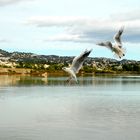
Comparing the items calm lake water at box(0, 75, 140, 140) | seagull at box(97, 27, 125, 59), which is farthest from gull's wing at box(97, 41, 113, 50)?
calm lake water at box(0, 75, 140, 140)

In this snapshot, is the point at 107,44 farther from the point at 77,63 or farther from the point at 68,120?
the point at 68,120

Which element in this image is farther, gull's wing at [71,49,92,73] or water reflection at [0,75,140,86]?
water reflection at [0,75,140,86]

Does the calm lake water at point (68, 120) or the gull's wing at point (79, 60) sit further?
the calm lake water at point (68, 120)

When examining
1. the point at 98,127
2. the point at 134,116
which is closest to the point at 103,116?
the point at 134,116

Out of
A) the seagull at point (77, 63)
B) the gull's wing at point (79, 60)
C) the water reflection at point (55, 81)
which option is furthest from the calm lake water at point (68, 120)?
the water reflection at point (55, 81)

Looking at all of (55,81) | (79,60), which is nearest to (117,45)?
(79,60)

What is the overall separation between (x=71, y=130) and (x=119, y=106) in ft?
48.5

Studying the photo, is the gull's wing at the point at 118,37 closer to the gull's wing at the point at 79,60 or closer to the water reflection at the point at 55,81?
the gull's wing at the point at 79,60

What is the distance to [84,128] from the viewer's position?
91.8 ft

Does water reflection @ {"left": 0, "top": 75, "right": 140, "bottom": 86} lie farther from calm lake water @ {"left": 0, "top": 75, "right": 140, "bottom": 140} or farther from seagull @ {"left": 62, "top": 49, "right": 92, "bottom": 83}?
seagull @ {"left": 62, "top": 49, "right": 92, "bottom": 83}

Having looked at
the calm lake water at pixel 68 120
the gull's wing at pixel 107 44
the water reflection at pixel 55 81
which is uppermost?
the gull's wing at pixel 107 44

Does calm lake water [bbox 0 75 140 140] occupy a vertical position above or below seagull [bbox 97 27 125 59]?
below

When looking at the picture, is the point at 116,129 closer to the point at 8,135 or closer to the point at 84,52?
the point at 8,135

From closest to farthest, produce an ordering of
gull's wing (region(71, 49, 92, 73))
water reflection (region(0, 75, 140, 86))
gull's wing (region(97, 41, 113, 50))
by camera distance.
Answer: gull's wing (region(71, 49, 92, 73))
gull's wing (region(97, 41, 113, 50))
water reflection (region(0, 75, 140, 86))
